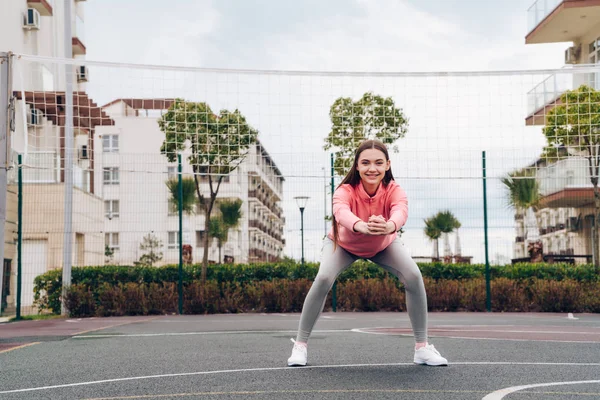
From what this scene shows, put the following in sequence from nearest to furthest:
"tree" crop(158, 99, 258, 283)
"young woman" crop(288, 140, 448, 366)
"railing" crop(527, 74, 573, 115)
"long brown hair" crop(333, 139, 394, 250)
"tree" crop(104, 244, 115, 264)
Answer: "young woman" crop(288, 140, 448, 366) < "long brown hair" crop(333, 139, 394, 250) < "tree" crop(158, 99, 258, 283) < "tree" crop(104, 244, 115, 264) < "railing" crop(527, 74, 573, 115)

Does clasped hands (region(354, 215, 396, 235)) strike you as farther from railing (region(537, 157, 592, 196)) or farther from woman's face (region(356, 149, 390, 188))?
railing (region(537, 157, 592, 196))

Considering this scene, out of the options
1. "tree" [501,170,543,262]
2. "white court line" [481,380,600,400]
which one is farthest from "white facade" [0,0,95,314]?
"tree" [501,170,543,262]

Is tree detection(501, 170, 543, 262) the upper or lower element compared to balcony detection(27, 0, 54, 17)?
lower

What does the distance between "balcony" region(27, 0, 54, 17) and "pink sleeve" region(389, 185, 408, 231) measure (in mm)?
29842

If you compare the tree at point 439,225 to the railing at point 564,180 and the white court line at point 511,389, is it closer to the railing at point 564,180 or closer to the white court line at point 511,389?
the railing at point 564,180

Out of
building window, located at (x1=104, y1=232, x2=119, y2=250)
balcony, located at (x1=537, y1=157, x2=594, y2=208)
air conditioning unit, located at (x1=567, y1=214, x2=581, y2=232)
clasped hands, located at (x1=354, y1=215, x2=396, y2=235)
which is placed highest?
balcony, located at (x1=537, y1=157, x2=594, y2=208)

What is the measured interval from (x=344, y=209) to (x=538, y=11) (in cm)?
2901

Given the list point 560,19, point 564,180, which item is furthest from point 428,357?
point 560,19

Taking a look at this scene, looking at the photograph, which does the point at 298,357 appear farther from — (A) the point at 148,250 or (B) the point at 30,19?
(B) the point at 30,19

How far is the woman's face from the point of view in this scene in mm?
5391

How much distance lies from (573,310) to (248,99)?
6969mm

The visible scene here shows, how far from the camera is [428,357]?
5.36m

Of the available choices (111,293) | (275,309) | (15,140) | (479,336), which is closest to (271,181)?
(275,309)

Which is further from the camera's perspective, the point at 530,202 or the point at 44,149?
the point at 44,149
